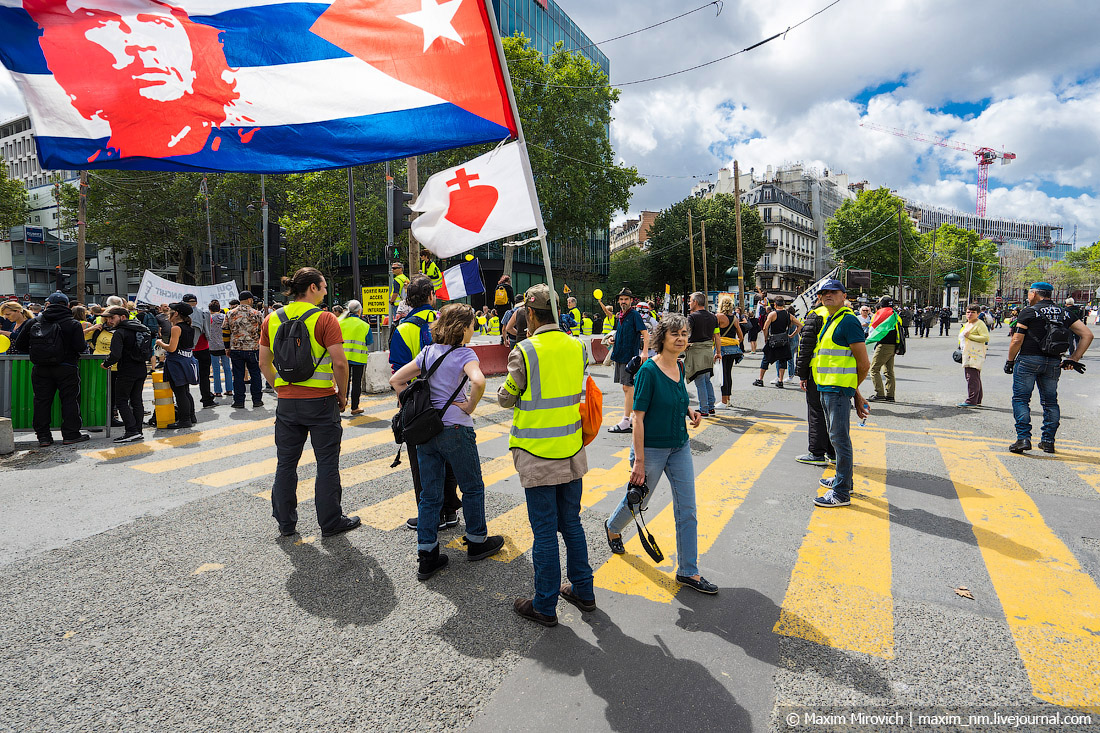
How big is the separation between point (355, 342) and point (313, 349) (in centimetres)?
446

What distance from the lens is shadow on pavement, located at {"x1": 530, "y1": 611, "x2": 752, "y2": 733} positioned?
7.68ft

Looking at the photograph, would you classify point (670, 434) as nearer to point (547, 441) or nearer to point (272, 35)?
point (547, 441)

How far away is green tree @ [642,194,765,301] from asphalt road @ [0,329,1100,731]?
44.9 m

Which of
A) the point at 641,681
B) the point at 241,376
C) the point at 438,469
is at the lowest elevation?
the point at 641,681

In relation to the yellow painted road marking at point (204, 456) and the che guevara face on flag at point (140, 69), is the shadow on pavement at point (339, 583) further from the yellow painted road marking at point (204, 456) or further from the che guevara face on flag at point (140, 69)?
the yellow painted road marking at point (204, 456)

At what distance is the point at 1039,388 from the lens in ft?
21.2

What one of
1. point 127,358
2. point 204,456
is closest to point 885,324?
point 204,456

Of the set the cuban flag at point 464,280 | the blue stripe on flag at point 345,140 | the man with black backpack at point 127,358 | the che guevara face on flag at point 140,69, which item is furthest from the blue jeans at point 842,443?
the man with black backpack at point 127,358

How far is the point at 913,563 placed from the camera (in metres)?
3.76

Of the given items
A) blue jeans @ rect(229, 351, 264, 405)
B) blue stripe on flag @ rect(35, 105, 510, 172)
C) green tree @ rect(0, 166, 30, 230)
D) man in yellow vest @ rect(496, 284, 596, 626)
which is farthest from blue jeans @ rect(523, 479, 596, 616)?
green tree @ rect(0, 166, 30, 230)

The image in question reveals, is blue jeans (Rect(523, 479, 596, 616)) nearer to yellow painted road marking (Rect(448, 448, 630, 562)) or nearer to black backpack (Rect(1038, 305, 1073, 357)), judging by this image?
yellow painted road marking (Rect(448, 448, 630, 562))

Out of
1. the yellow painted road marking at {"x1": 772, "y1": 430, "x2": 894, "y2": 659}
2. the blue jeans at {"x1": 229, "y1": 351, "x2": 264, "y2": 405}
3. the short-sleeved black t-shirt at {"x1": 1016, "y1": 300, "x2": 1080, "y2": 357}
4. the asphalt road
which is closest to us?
the asphalt road

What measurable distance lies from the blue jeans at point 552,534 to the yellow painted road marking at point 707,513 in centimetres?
57

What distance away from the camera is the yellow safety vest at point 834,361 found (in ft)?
16.0
